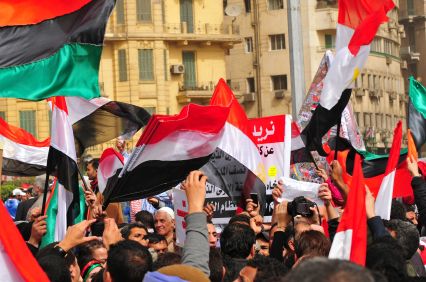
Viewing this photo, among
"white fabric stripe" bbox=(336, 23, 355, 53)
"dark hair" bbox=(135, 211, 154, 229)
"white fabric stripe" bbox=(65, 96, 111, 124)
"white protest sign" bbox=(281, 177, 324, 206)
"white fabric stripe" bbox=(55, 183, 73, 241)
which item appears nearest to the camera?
"white fabric stripe" bbox=(55, 183, 73, 241)

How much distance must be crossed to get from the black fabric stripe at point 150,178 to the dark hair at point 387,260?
11.4ft

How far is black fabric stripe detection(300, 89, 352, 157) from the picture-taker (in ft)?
40.4

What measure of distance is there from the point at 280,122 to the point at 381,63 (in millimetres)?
57530

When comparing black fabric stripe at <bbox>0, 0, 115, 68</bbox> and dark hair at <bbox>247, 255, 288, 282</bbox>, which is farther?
black fabric stripe at <bbox>0, 0, 115, 68</bbox>

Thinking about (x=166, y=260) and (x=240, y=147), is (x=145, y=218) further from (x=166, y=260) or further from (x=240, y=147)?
(x=166, y=260)

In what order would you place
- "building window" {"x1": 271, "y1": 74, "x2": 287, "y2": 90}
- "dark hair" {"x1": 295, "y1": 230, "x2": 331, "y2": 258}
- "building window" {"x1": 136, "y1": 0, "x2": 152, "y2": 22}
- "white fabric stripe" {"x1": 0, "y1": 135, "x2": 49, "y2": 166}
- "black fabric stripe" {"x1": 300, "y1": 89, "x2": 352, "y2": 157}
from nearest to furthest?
"dark hair" {"x1": 295, "y1": 230, "x2": 331, "y2": 258} < "black fabric stripe" {"x1": 300, "y1": 89, "x2": 352, "y2": 157} < "white fabric stripe" {"x1": 0, "y1": 135, "x2": 49, "y2": 166} < "building window" {"x1": 136, "y1": 0, "x2": 152, "y2": 22} < "building window" {"x1": 271, "y1": 74, "x2": 287, "y2": 90}

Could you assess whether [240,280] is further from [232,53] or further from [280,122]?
[232,53]

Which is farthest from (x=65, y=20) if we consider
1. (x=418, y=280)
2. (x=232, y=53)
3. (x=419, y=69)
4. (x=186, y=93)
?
(x=419, y=69)

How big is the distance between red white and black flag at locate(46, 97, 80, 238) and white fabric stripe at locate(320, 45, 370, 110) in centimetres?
273

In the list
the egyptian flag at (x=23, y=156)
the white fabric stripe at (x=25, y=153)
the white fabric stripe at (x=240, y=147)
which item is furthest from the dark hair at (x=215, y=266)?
the white fabric stripe at (x=25, y=153)

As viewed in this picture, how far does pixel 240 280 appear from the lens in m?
6.71

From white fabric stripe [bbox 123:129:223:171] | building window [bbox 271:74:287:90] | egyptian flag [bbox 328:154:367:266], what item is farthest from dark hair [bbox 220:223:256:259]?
building window [bbox 271:74:287:90]

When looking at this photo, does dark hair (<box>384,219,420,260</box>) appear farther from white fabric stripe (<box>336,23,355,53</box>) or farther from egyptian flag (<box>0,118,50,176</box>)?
egyptian flag (<box>0,118,50,176</box>)

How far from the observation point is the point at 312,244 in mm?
7613
